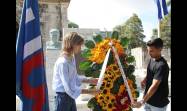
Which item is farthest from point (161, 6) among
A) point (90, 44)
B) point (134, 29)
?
point (134, 29)

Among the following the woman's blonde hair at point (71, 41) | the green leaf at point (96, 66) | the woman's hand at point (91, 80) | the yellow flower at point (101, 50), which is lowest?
the woman's hand at point (91, 80)

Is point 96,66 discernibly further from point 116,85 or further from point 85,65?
point 116,85

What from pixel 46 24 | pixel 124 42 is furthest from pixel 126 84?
pixel 46 24

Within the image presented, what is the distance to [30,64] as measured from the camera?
4.27 metres

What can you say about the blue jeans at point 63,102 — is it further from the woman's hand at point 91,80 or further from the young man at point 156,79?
the young man at point 156,79

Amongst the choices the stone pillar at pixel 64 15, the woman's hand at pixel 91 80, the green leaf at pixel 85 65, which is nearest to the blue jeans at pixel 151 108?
the woman's hand at pixel 91 80

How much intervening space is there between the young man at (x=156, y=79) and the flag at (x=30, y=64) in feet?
3.74

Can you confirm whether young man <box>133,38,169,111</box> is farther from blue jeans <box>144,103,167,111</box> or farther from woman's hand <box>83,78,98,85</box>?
woman's hand <box>83,78,98,85</box>

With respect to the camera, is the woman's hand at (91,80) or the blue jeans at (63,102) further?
the woman's hand at (91,80)

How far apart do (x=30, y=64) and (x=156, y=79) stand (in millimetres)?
1343

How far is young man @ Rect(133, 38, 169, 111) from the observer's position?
14.7ft

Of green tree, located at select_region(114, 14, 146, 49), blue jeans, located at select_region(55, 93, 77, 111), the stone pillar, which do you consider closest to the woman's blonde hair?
blue jeans, located at select_region(55, 93, 77, 111)

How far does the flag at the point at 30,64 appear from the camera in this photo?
4.21 m
